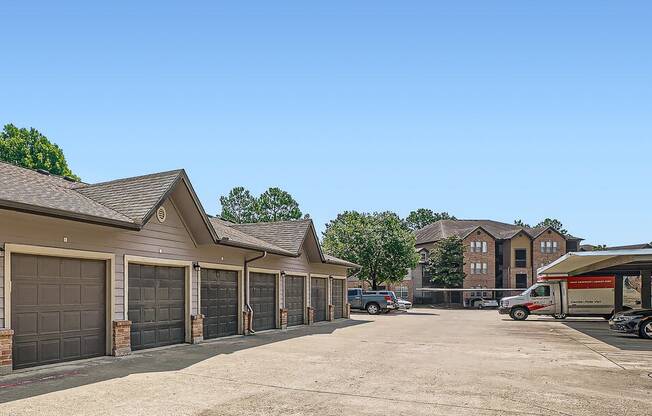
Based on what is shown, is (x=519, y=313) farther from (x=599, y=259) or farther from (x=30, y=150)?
(x=30, y=150)

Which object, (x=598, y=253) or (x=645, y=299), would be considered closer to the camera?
(x=598, y=253)

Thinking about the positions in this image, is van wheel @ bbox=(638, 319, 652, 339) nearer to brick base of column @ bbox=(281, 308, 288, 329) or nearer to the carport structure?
the carport structure

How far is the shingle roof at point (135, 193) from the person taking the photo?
14122mm

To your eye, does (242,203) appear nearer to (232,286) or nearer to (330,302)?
(330,302)

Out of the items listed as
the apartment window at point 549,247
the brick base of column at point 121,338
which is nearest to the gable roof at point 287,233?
the brick base of column at point 121,338

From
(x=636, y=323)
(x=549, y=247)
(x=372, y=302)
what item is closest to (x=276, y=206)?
(x=549, y=247)

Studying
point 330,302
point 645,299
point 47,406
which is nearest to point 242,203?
point 330,302

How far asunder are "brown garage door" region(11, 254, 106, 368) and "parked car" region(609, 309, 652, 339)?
18563 mm

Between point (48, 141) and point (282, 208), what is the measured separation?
1432 inches

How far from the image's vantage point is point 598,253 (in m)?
20.2

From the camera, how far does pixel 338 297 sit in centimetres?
3164

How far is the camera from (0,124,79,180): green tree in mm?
56969

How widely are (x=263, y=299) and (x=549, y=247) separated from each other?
57348mm

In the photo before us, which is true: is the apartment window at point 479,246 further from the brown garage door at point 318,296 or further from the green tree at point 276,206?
the brown garage door at point 318,296
